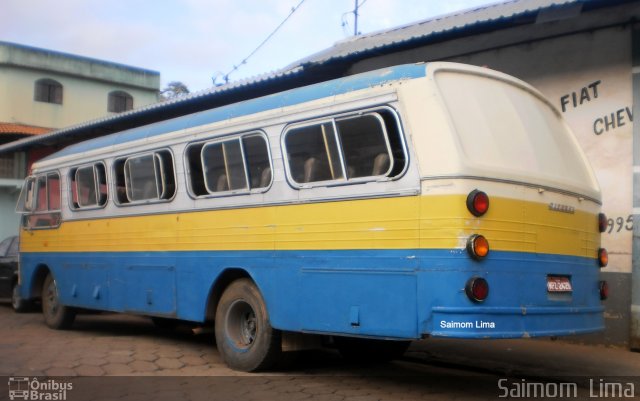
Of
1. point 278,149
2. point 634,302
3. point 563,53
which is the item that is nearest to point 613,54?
point 563,53

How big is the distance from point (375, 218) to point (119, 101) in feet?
101

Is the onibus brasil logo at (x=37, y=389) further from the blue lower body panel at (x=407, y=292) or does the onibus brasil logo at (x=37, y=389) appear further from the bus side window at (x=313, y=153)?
the bus side window at (x=313, y=153)

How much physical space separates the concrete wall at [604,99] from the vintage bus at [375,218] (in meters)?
2.20

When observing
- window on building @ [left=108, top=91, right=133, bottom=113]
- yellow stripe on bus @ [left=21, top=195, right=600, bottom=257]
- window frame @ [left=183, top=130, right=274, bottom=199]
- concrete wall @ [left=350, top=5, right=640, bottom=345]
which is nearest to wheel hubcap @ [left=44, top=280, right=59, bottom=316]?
yellow stripe on bus @ [left=21, top=195, right=600, bottom=257]

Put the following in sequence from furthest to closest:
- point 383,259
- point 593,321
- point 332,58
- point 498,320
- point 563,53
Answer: point 332,58
point 563,53
point 593,321
point 383,259
point 498,320

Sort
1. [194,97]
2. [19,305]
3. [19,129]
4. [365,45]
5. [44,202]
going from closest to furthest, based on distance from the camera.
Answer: [44,202], [365,45], [19,305], [194,97], [19,129]

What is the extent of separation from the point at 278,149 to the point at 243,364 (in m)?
2.24

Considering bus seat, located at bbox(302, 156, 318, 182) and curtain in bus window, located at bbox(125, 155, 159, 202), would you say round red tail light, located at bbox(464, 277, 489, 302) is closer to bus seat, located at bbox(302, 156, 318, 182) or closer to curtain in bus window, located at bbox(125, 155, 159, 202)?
bus seat, located at bbox(302, 156, 318, 182)

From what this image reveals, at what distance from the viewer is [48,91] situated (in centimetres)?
3152

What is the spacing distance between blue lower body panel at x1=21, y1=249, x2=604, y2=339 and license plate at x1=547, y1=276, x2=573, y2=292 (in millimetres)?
45

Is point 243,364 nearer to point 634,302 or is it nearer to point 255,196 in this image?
point 255,196

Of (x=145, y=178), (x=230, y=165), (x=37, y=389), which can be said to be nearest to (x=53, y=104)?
(x=145, y=178)

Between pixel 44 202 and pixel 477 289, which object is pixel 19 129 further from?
pixel 477 289

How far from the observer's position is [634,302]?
27.4ft
